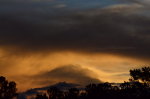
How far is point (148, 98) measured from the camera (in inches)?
7810

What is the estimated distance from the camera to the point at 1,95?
649ft

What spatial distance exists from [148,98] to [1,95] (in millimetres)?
78357
